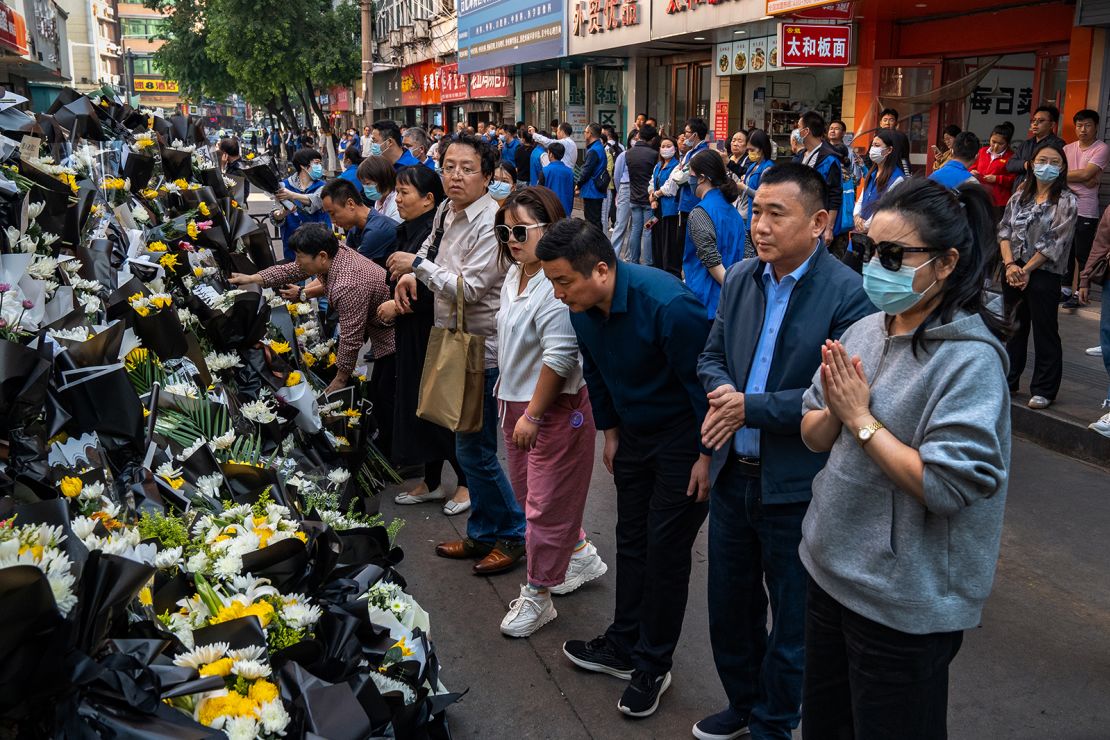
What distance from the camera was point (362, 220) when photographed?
6105 mm

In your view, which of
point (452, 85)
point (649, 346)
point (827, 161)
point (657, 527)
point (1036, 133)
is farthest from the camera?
point (452, 85)

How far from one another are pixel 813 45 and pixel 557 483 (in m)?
10.5

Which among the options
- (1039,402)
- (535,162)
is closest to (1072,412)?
(1039,402)

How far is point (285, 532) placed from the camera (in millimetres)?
2941

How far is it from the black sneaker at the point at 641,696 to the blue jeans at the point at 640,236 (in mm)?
8545

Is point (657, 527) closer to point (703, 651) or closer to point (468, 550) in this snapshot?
point (703, 651)

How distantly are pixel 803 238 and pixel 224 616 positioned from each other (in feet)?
6.03

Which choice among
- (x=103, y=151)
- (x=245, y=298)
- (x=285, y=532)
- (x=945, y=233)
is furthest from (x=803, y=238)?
(x=103, y=151)

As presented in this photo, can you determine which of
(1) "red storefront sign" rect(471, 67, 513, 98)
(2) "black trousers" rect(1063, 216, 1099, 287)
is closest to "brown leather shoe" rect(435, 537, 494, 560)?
(2) "black trousers" rect(1063, 216, 1099, 287)

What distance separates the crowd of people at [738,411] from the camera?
212cm

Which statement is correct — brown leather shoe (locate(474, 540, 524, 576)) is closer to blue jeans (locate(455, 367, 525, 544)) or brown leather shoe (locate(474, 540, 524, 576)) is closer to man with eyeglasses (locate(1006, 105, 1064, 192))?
blue jeans (locate(455, 367, 525, 544))

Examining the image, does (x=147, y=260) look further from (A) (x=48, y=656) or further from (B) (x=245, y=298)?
(A) (x=48, y=656)

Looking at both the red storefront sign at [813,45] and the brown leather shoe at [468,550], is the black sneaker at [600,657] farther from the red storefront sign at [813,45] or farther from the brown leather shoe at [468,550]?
the red storefront sign at [813,45]

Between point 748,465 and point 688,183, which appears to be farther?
point 688,183
